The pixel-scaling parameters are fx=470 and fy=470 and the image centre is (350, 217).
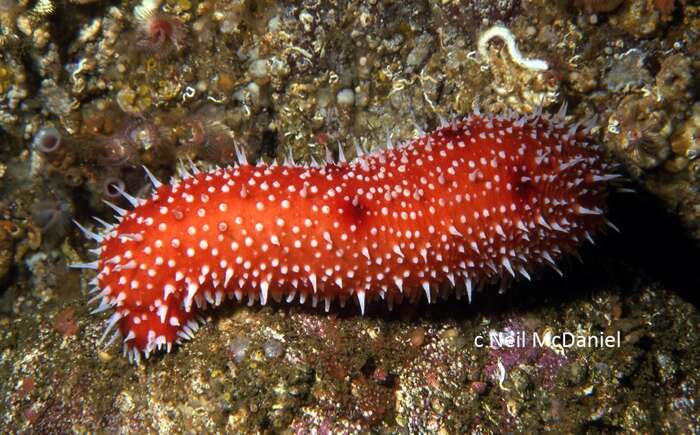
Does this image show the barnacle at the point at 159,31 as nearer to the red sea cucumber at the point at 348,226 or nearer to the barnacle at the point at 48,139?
the barnacle at the point at 48,139

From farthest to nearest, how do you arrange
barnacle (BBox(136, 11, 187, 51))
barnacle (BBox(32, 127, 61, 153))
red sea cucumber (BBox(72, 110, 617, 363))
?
barnacle (BBox(32, 127, 61, 153)) < barnacle (BBox(136, 11, 187, 51)) < red sea cucumber (BBox(72, 110, 617, 363))

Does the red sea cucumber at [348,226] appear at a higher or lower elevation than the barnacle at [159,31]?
lower

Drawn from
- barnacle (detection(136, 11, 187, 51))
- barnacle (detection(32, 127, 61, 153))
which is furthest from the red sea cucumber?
barnacle (detection(136, 11, 187, 51))

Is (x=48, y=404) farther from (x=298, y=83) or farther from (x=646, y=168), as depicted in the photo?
(x=646, y=168)

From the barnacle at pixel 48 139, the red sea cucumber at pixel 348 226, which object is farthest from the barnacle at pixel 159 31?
the red sea cucumber at pixel 348 226

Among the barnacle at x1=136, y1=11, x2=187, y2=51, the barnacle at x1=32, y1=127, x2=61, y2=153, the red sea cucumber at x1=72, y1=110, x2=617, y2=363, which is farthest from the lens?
the barnacle at x1=32, y1=127, x2=61, y2=153

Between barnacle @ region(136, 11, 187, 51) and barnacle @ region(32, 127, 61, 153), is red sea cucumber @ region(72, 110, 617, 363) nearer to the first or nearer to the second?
barnacle @ region(32, 127, 61, 153)

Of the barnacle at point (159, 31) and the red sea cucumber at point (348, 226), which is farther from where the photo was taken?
the barnacle at point (159, 31)

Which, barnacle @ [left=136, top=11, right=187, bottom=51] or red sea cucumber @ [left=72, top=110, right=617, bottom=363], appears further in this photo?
barnacle @ [left=136, top=11, right=187, bottom=51]

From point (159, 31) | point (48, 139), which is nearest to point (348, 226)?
point (159, 31)
